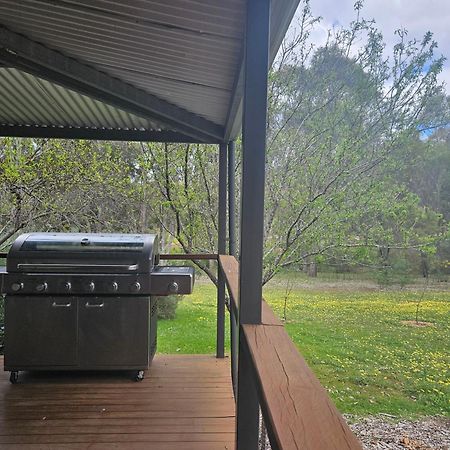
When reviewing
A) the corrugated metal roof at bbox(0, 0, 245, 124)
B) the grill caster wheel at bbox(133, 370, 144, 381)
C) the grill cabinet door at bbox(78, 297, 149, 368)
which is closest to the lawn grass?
the grill caster wheel at bbox(133, 370, 144, 381)

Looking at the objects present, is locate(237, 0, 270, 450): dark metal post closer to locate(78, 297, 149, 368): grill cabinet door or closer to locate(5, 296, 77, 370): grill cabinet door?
locate(78, 297, 149, 368): grill cabinet door

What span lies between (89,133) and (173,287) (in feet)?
6.31

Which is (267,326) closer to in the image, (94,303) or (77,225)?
(94,303)

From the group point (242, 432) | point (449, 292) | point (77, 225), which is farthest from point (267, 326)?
point (449, 292)

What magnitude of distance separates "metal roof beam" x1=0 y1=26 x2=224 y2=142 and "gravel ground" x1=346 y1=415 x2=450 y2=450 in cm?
435

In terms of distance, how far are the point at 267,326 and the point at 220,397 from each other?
1621 mm

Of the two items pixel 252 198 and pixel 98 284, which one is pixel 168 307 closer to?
pixel 98 284

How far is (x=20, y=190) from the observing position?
21.2 feet

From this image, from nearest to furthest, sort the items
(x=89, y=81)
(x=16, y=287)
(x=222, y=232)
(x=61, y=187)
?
(x=89, y=81)
(x=16, y=287)
(x=222, y=232)
(x=61, y=187)

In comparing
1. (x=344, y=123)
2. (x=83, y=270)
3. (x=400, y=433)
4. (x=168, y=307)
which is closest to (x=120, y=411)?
(x=83, y=270)

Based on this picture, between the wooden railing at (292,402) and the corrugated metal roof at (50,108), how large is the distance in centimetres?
263

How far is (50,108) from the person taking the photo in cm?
352

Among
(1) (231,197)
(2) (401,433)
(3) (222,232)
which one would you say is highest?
(1) (231,197)

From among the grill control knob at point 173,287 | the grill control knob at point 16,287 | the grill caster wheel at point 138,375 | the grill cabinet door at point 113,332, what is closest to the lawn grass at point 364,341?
the grill caster wheel at point 138,375
